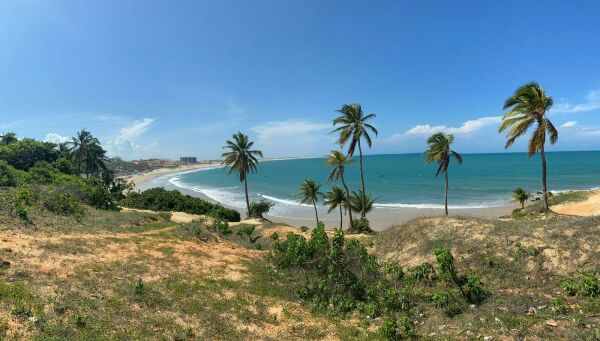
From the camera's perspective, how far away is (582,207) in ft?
109

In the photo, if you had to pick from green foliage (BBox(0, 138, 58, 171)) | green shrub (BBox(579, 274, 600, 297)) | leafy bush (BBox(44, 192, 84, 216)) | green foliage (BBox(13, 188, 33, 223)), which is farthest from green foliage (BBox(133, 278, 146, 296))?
green foliage (BBox(0, 138, 58, 171))

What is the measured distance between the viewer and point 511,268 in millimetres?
11805

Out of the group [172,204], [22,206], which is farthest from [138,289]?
[172,204]

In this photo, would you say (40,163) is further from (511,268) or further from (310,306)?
(511,268)

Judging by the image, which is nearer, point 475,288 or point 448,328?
point 448,328

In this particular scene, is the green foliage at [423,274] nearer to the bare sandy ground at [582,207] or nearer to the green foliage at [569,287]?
the green foliage at [569,287]

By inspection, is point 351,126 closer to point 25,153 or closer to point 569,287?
point 569,287

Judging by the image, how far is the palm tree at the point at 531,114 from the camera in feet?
73.6

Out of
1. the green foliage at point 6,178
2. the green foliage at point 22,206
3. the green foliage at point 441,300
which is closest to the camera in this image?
the green foliage at point 441,300

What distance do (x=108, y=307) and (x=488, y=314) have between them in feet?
37.5

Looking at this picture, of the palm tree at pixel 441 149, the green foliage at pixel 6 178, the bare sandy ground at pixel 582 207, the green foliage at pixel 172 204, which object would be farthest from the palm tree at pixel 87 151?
the bare sandy ground at pixel 582 207

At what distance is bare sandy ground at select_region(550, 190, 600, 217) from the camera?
31280 mm

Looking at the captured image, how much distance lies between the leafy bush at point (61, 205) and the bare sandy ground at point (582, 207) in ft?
142

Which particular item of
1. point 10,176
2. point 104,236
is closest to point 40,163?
point 10,176
